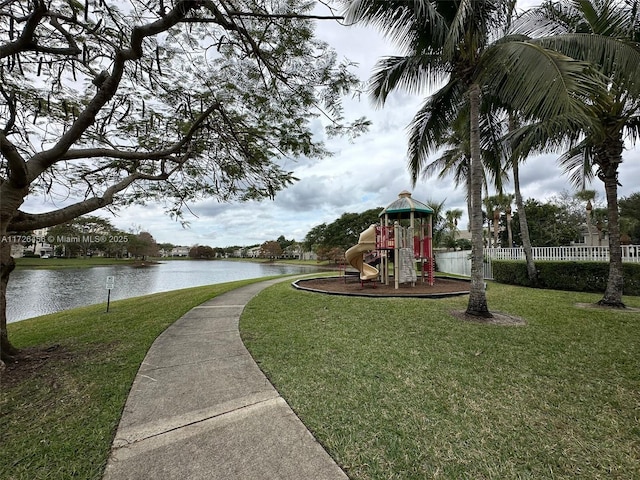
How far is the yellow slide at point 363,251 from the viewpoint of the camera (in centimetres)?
1135

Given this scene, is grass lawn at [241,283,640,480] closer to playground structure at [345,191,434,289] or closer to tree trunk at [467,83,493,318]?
tree trunk at [467,83,493,318]

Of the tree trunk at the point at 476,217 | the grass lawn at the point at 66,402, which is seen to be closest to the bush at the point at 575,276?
the tree trunk at the point at 476,217

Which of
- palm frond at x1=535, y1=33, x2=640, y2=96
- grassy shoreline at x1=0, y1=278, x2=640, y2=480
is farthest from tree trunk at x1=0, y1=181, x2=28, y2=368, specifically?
palm frond at x1=535, y1=33, x2=640, y2=96

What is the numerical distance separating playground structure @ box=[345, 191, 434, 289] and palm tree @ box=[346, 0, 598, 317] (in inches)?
107

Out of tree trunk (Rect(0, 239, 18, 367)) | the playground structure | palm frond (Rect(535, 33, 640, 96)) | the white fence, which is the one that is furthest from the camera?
the playground structure

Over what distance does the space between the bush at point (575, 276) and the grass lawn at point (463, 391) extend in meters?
3.92

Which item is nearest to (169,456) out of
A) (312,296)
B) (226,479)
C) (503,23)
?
(226,479)

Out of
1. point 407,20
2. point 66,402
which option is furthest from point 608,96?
point 66,402

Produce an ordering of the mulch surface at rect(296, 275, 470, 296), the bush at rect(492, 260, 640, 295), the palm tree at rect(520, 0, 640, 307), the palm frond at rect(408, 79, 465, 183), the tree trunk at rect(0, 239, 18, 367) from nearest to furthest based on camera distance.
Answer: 1. the tree trunk at rect(0, 239, 18, 367)
2. the palm tree at rect(520, 0, 640, 307)
3. the palm frond at rect(408, 79, 465, 183)
4. the mulch surface at rect(296, 275, 470, 296)
5. the bush at rect(492, 260, 640, 295)

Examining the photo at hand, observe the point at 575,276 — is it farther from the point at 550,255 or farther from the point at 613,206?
the point at 613,206

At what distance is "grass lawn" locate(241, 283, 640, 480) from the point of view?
190 centimetres

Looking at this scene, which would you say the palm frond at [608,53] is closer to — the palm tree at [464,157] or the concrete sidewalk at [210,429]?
the palm tree at [464,157]

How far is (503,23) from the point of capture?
600cm

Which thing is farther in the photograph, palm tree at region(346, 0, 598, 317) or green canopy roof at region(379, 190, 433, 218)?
green canopy roof at region(379, 190, 433, 218)
